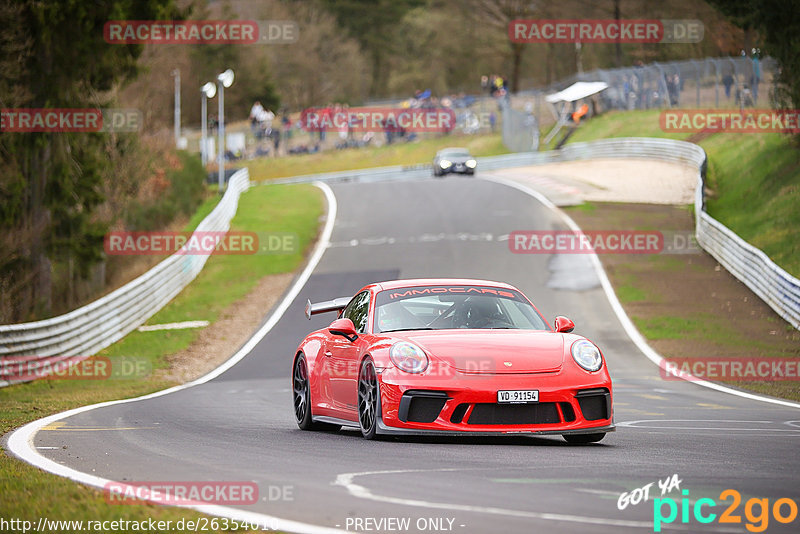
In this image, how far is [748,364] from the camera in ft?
66.3

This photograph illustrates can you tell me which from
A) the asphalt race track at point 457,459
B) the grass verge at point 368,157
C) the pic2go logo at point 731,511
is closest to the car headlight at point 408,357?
the asphalt race track at point 457,459

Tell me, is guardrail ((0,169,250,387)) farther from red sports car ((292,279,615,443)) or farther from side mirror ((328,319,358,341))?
red sports car ((292,279,615,443))

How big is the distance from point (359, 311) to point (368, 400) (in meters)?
1.46

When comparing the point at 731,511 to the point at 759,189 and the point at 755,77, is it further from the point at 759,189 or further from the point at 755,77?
the point at 755,77

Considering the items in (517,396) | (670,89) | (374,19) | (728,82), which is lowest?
(517,396)

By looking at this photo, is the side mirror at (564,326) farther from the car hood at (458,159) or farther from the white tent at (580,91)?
the white tent at (580,91)

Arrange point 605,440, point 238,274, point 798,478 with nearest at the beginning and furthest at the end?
point 798,478
point 605,440
point 238,274

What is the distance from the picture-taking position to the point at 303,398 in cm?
1134

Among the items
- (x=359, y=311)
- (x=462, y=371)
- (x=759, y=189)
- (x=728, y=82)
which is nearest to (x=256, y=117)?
(x=728, y=82)

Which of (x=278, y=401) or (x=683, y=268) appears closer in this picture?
(x=278, y=401)

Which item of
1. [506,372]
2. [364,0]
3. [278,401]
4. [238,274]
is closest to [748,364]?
[278,401]

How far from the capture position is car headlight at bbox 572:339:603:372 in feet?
30.7

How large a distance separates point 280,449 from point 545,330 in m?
2.68

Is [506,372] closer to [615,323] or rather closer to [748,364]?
[748,364]
